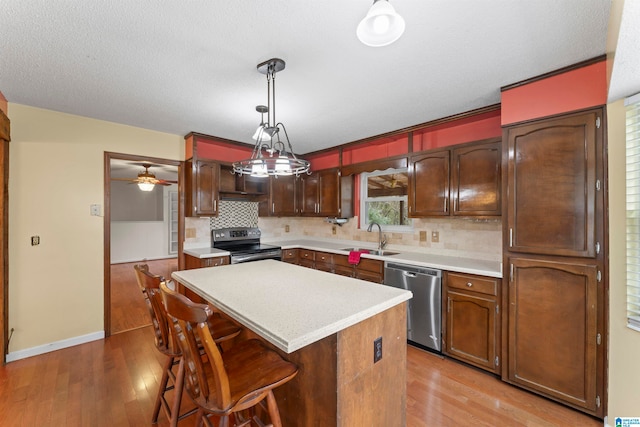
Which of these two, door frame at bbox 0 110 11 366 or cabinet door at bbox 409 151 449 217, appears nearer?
door frame at bbox 0 110 11 366

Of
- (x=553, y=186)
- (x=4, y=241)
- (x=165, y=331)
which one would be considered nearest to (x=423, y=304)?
(x=553, y=186)

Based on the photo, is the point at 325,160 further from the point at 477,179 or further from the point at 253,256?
the point at 477,179

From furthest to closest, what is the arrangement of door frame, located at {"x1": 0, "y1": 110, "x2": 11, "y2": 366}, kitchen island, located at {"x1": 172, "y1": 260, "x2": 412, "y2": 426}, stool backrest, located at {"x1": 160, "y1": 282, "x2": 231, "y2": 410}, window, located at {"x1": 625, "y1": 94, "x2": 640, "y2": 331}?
door frame, located at {"x1": 0, "y1": 110, "x2": 11, "y2": 366}, window, located at {"x1": 625, "y1": 94, "x2": 640, "y2": 331}, kitchen island, located at {"x1": 172, "y1": 260, "x2": 412, "y2": 426}, stool backrest, located at {"x1": 160, "y1": 282, "x2": 231, "y2": 410}

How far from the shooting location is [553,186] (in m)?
1.95

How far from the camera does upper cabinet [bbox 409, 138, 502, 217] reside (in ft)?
8.23

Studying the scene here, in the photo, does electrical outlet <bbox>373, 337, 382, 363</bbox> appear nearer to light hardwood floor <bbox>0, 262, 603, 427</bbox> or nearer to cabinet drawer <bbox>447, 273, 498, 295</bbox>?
light hardwood floor <bbox>0, 262, 603, 427</bbox>

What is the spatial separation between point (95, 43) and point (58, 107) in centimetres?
159

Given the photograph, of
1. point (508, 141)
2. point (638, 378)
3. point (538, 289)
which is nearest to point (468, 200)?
point (508, 141)

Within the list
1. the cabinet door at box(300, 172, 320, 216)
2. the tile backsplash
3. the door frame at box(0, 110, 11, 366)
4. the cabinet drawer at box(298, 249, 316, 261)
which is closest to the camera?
the door frame at box(0, 110, 11, 366)

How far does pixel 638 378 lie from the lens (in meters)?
1.58

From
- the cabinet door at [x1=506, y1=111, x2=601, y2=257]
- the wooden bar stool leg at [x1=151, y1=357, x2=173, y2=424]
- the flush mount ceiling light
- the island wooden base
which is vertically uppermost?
the flush mount ceiling light

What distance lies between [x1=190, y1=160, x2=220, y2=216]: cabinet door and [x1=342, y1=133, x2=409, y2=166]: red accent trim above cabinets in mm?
1862

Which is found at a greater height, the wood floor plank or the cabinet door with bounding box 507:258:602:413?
the cabinet door with bounding box 507:258:602:413

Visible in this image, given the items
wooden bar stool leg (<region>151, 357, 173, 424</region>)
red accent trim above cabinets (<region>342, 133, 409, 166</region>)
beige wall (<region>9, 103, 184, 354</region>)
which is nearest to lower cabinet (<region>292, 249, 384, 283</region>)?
red accent trim above cabinets (<region>342, 133, 409, 166</region>)
